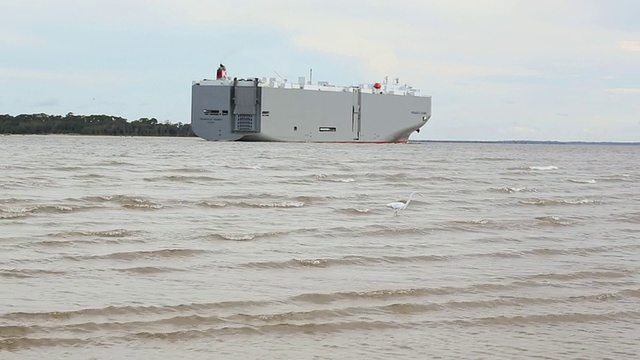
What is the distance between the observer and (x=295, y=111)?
245 ft

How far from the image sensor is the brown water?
19.3ft

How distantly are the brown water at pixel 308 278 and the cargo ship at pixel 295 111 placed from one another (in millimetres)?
56302

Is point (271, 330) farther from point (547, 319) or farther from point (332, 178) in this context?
point (332, 178)

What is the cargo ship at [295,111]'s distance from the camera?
72438mm

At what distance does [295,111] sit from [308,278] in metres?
66.9

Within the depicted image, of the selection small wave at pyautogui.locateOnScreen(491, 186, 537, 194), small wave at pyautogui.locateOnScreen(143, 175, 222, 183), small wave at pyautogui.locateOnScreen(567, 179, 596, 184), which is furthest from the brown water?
small wave at pyautogui.locateOnScreen(567, 179, 596, 184)

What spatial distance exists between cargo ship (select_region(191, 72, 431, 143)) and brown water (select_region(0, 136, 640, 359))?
185 feet

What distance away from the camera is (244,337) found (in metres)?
5.96

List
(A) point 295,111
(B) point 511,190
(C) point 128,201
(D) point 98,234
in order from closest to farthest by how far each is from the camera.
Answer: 1. (D) point 98,234
2. (C) point 128,201
3. (B) point 511,190
4. (A) point 295,111

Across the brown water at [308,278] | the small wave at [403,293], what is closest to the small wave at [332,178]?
the brown water at [308,278]

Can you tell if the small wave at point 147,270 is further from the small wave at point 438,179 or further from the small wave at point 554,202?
the small wave at point 438,179

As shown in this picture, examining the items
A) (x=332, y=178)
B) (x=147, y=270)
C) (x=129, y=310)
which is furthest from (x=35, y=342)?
(x=332, y=178)

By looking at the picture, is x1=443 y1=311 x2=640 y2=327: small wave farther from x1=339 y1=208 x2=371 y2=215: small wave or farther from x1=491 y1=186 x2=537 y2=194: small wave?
x1=491 y1=186 x2=537 y2=194: small wave

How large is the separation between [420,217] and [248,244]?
4.18 meters
